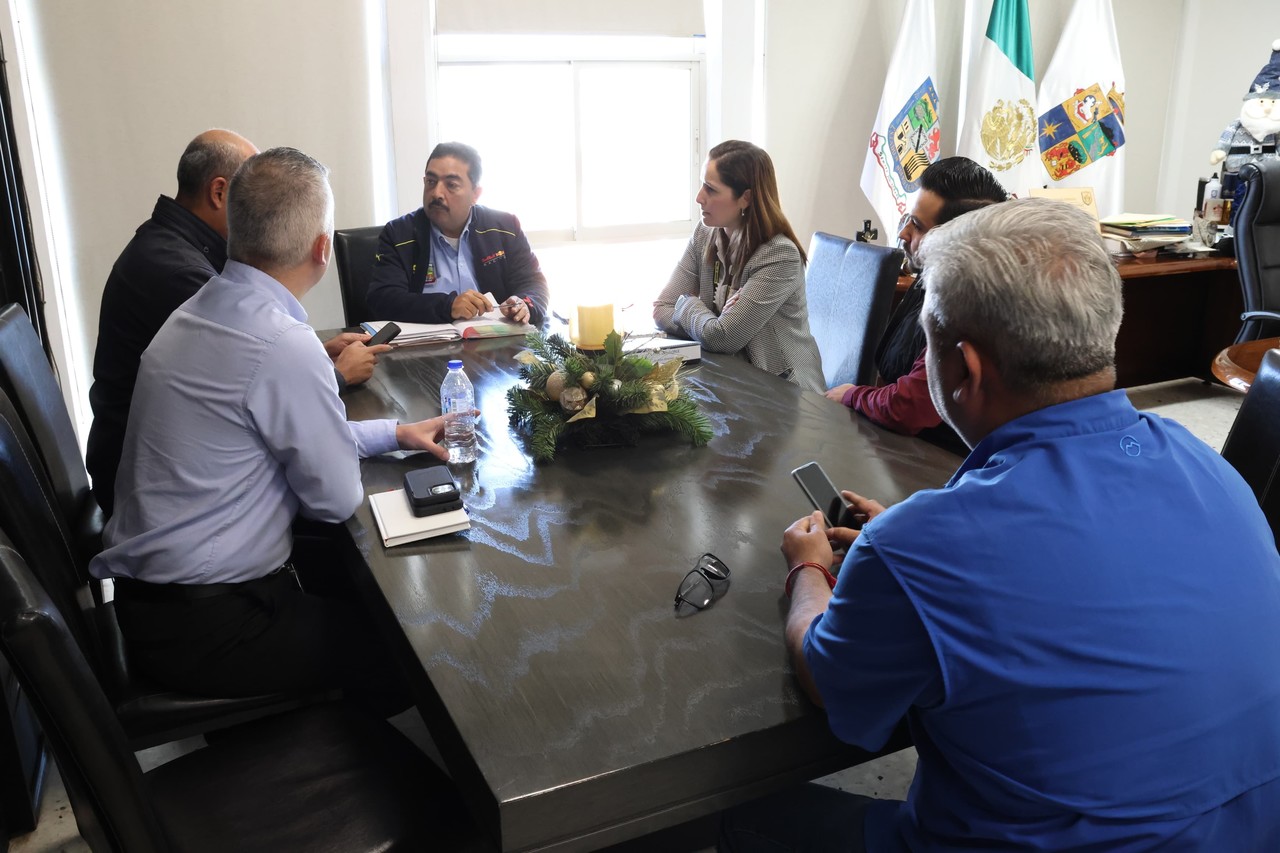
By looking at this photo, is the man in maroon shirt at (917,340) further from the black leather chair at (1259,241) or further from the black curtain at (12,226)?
the black curtain at (12,226)

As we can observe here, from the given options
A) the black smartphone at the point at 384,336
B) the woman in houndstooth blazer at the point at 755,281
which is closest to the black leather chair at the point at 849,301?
the woman in houndstooth blazer at the point at 755,281

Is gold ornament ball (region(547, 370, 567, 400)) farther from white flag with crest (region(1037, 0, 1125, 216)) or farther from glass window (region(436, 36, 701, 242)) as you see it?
white flag with crest (region(1037, 0, 1125, 216))

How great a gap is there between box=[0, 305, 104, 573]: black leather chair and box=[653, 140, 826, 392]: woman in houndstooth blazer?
61.0 inches

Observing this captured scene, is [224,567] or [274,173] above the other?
[274,173]

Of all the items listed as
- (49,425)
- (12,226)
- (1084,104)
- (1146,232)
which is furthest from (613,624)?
(1084,104)

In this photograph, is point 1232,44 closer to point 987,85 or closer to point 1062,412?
point 987,85

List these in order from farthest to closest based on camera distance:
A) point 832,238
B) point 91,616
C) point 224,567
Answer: point 832,238
point 91,616
point 224,567

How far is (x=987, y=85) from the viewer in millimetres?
4691

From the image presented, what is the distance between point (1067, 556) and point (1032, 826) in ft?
0.86

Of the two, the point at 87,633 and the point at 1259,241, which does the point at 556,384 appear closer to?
the point at 87,633

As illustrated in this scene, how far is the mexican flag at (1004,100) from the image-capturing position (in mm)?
4664

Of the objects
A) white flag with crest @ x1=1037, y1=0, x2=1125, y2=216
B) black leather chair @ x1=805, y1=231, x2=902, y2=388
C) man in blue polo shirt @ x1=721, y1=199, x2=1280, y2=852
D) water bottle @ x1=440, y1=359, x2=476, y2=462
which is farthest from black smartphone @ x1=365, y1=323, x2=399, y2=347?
white flag with crest @ x1=1037, y1=0, x2=1125, y2=216

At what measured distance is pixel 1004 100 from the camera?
15.6 ft

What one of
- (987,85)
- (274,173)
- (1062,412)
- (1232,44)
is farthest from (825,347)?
(1232,44)
